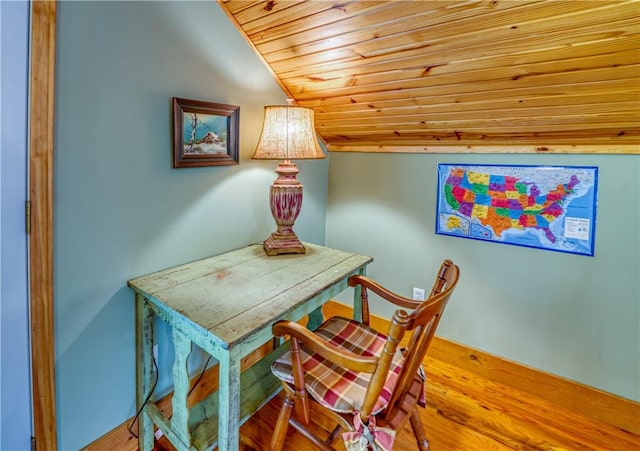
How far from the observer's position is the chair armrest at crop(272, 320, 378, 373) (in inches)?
37.1

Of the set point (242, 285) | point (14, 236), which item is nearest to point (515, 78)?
point (242, 285)

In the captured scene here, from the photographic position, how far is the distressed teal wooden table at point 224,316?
1.04m

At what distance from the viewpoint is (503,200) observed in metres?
1.80

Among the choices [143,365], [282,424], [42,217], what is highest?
[42,217]

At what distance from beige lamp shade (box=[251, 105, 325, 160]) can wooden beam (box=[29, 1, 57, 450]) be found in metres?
0.79

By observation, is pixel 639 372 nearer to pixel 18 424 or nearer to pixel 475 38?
pixel 475 38

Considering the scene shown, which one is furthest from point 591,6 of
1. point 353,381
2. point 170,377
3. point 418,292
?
point 170,377

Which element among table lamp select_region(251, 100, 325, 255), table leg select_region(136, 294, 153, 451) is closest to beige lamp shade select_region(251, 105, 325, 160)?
table lamp select_region(251, 100, 325, 255)

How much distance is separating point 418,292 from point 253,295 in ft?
4.06

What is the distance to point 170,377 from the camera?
5.05 ft

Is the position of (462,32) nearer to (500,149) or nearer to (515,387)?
(500,149)

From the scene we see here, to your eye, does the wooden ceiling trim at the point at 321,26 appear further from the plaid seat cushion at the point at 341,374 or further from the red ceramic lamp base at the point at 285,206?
the plaid seat cushion at the point at 341,374

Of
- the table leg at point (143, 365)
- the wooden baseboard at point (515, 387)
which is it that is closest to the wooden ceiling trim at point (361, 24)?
the table leg at point (143, 365)

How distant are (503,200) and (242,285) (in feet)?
4.60
